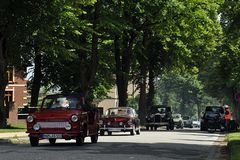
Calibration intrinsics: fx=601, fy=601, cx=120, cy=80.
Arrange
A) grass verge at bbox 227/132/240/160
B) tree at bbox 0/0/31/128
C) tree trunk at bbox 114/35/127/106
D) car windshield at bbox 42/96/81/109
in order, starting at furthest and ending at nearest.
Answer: tree trunk at bbox 114/35/127/106 < tree at bbox 0/0/31/128 < car windshield at bbox 42/96/81/109 < grass verge at bbox 227/132/240/160

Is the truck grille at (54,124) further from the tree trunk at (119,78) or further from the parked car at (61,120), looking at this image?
the tree trunk at (119,78)

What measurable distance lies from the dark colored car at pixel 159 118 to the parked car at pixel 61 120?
1034 inches

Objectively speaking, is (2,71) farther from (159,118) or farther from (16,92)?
(16,92)

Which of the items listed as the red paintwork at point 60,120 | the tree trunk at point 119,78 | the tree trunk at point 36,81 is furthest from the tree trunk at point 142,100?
the red paintwork at point 60,120

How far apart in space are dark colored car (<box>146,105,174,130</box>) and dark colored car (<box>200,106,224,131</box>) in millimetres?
3503

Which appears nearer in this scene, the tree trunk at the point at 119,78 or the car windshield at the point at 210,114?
the car windshield at the point at 210,114

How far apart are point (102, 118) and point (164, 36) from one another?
54.5 ft

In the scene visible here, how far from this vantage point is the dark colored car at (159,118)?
48.5 metres

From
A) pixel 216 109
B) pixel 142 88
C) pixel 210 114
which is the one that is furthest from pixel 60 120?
pixel 142 88

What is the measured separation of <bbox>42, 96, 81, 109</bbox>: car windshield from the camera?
22.2m

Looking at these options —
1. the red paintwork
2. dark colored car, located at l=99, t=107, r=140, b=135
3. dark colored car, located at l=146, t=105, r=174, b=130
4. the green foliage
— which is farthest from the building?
the green foliage

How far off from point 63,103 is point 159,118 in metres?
27.0

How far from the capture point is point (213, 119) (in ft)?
149

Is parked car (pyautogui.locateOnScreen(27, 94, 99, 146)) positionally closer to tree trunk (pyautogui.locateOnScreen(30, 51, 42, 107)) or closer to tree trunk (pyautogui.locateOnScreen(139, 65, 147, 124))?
tree trunk (pyautogui.locateOnScreen(30, 51, 42, 107))
